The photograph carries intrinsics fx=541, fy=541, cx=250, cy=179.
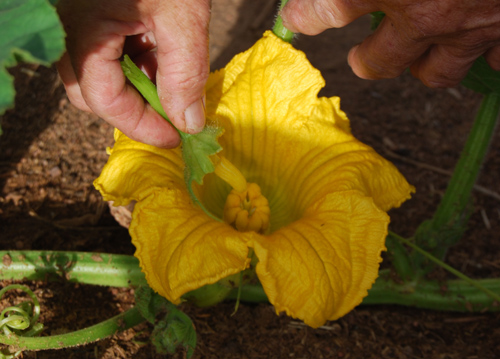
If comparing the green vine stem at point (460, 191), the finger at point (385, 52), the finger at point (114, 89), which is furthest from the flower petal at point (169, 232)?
the green vine stem at point (460, 191)

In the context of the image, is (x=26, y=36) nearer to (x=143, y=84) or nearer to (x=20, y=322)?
(x=143, y=84)

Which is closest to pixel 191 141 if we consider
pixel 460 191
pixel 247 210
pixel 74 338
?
pixel 247 210

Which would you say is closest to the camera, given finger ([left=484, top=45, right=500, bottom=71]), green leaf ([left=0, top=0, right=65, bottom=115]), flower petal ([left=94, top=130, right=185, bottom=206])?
green leaf ([left=0, top=0, right=65, bottom=115])

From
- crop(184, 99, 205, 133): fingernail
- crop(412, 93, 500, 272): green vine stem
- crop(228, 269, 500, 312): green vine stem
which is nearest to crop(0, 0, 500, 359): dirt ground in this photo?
crop(228, 269, 500, 312): green vine stem

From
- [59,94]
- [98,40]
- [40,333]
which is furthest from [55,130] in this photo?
[98,40]

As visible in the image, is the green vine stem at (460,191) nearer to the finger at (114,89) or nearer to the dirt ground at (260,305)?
the dirt ground at (260,305)

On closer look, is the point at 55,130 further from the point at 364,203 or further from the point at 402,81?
the point at 402,81

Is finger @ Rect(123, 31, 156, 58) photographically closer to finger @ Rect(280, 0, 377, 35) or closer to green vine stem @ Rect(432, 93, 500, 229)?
finger @ Rect(280, 0, 377, 35)
